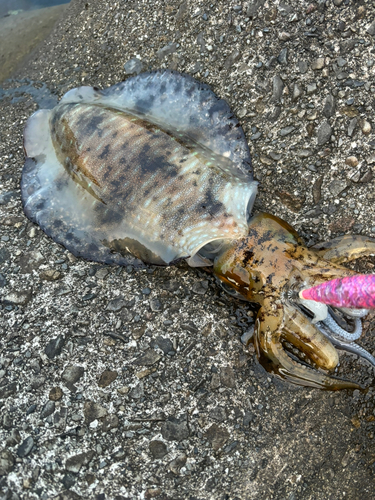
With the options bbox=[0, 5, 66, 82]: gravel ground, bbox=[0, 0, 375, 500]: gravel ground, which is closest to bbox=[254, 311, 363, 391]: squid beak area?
bbox=[0, 0, 375, 500]: gravel ground

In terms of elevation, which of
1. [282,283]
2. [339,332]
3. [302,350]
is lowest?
[302,350]

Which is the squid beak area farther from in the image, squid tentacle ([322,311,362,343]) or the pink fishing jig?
the pink fishing jig

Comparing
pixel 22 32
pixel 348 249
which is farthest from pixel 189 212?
pixel 22 32

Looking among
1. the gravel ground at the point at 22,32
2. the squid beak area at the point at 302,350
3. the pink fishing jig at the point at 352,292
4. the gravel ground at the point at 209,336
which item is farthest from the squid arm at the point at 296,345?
the gravel ground at the point at 22,32

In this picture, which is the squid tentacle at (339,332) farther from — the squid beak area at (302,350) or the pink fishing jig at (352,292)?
the pink fishing jig at (352,292)

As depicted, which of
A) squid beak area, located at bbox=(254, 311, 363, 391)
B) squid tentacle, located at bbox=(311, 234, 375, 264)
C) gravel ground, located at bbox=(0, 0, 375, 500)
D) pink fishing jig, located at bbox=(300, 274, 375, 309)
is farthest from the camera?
squid tentacle, located at bbox=(311, 234, 375, 264)

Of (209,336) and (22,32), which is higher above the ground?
(22,32)

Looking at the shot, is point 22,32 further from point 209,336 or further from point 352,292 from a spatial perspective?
point 352,292

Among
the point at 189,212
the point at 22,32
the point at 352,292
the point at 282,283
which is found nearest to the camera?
the point at 352,292
